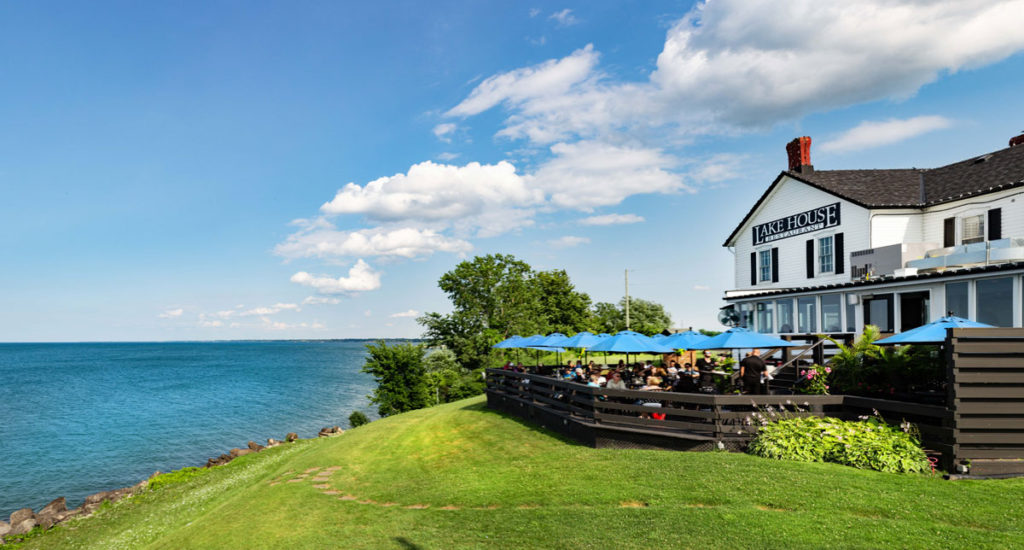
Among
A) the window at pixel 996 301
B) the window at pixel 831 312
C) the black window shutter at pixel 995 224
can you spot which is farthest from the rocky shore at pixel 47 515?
the black window shutter at pixel 995 224

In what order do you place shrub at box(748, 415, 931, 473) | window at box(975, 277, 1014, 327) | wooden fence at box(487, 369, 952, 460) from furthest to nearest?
window at box(975, 277, 1014, 327) → wooden fence at box(487, 369, 952, 460) → shrub at box(748, 415, 931, 473)

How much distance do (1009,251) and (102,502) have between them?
3333 cm

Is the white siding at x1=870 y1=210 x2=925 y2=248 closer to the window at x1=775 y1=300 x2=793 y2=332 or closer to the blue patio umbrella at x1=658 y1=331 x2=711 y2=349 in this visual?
the window at x1=775 y1=300 x2=793 y2=332

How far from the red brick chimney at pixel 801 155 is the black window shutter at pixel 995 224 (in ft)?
33.0

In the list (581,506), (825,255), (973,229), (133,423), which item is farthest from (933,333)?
(133,423)

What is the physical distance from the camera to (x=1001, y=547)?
22.5ft

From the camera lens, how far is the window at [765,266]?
31.9 meters

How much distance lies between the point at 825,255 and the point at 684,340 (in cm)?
1416

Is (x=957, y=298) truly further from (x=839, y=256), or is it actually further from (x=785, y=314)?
(x=839, y=256)

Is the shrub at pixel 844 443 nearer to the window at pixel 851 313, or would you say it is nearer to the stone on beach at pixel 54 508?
the window at pixel 851 313

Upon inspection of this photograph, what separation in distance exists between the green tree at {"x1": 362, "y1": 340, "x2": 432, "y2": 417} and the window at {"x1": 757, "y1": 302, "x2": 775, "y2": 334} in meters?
20.2

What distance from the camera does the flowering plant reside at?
43.6ft

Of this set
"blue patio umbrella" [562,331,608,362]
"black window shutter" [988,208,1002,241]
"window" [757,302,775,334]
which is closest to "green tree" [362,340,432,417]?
"blue patio umbrella" [562,331,608,362]

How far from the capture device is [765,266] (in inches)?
1270
